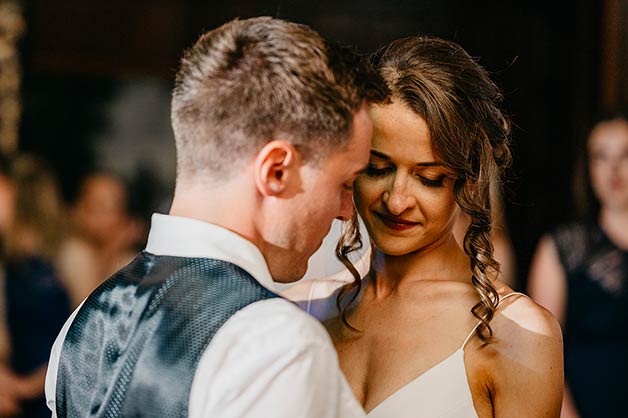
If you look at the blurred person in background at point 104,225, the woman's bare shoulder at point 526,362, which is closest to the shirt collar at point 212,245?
the woman's bare shoulder at point 526,362

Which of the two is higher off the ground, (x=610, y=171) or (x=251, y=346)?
(x=251, y=346)

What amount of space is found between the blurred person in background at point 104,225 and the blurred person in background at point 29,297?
0.51 metres

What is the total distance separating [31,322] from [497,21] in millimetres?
2919

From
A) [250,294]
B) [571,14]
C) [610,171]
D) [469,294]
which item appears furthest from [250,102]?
[571,14]

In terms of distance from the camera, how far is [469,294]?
6.05 feet

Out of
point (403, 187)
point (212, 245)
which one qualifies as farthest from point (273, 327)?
point (403, 187)

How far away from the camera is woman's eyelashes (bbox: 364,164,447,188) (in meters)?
1.79

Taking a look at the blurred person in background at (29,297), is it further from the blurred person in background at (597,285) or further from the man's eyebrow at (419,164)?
the man's eyebrow at (419,164)

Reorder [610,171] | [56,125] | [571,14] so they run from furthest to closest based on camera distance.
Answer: [56,125] < [571,14] < [610,171]

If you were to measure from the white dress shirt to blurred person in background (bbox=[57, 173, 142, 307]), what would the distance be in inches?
153

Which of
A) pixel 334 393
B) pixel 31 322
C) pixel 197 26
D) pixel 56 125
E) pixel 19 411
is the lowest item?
pixel 19 411

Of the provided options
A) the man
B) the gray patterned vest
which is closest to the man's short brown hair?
the man

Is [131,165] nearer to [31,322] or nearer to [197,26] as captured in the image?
[197,26]

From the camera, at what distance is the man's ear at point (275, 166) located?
1.42m
